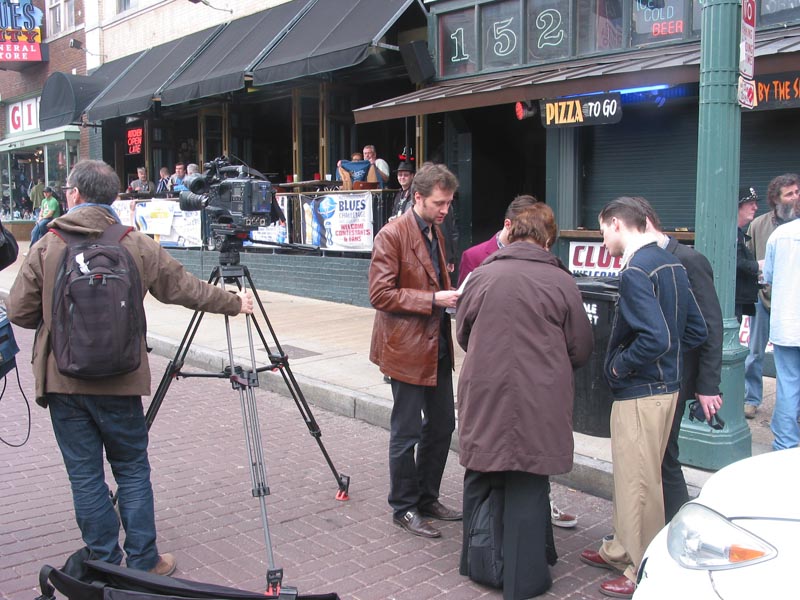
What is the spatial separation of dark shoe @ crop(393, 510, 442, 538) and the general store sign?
2121 centimetres

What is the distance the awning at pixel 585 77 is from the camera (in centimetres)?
683

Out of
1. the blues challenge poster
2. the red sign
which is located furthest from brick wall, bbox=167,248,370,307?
the red sign

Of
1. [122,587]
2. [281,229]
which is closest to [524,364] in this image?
[122,587]

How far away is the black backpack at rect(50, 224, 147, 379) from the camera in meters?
3.35

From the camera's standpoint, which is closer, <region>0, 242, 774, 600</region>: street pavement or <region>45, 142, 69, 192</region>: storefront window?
<region>0, 242, 774, 600</region>: street pavement

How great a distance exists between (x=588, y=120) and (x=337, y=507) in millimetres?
5034

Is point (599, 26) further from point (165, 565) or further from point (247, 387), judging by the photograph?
point (165, 565)

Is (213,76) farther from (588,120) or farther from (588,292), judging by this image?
(588,292)

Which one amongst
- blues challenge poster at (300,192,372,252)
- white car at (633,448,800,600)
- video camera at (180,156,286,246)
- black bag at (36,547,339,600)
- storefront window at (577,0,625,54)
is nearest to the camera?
white car at (633,448,800,600)

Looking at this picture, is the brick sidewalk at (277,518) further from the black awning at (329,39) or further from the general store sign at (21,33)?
the general store sign at (21,33)

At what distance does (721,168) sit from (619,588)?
2596mm

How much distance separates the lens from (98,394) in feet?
11.5

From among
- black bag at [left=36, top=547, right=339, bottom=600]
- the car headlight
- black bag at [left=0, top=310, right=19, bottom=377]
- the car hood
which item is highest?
black bag at [left=0, top=310, right=19, bottom=377]

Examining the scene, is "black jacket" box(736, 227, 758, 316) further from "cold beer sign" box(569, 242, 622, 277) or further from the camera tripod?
the camera tripod
